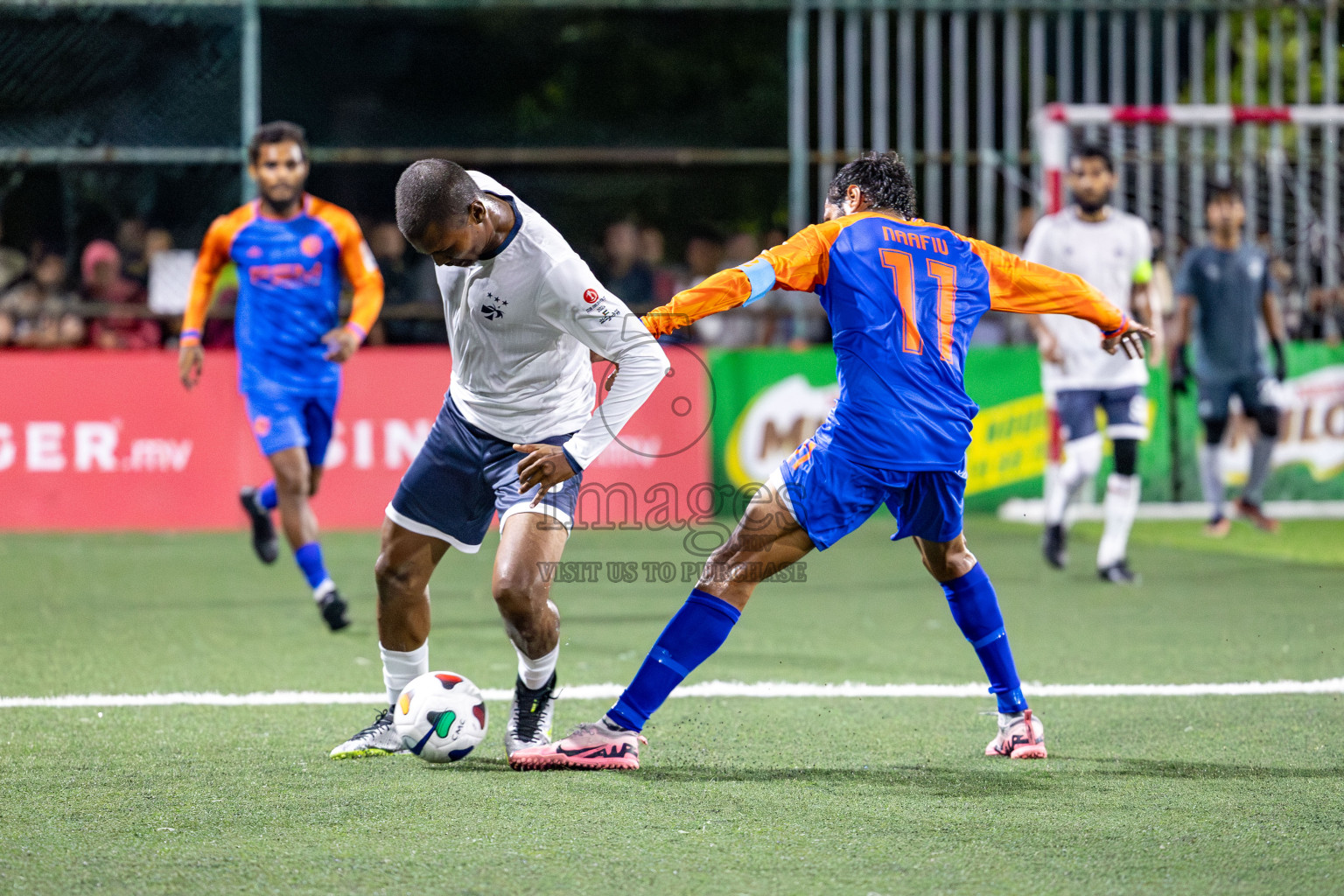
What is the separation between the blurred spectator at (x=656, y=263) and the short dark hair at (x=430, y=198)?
29.4ft

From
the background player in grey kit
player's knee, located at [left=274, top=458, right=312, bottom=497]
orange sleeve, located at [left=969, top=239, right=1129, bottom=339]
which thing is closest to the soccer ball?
orange sleeve, located at [left=969, top=239, right=1129, bottom=339]

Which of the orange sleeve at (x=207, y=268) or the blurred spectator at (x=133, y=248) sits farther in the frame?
the blurred spectator at (x=133, y=248)

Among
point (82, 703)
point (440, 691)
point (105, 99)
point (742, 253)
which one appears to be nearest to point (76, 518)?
point (105, 99)

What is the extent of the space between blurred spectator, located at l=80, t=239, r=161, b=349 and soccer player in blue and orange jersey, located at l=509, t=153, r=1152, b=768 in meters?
9.01

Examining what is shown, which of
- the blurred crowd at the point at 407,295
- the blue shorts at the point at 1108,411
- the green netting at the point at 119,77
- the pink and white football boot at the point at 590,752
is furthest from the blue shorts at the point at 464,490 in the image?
the green netting at the point at 119,77

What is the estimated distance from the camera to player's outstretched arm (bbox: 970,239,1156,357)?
4.62 meters

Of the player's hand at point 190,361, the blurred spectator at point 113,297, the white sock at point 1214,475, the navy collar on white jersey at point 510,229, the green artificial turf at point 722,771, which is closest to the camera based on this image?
the green artificial turf at point 722,771

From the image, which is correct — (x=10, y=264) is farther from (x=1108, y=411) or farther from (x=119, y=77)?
(x=1108, y=411)

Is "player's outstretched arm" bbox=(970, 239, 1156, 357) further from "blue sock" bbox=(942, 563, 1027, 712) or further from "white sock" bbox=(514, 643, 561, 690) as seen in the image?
"white sock" bbox=(514, 643, 561, 690)

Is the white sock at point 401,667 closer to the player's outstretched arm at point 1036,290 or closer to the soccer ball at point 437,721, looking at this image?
the soccer ball at point 437,721

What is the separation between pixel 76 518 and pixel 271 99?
3817mm

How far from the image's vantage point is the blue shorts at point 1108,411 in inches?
348

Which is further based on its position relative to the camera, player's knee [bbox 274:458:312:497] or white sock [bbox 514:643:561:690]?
player's knee [bbox 274:458:312:497]

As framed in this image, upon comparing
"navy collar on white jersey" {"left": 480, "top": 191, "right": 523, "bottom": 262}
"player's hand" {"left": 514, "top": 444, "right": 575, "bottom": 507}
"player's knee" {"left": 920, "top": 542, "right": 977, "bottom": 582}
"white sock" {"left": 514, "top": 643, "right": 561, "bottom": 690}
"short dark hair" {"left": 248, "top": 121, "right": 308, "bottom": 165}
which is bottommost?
"white sock" {"left": 514, "top": 643, "right": 561, "bottom": 690}
